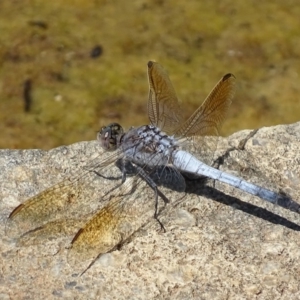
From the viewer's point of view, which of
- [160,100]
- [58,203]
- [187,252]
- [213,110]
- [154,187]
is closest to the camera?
[187,252]

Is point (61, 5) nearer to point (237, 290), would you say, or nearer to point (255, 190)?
point (255, 190)

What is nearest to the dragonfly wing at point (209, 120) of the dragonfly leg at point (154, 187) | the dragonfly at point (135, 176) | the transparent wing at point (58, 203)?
the dragonfly at point (135, 176)

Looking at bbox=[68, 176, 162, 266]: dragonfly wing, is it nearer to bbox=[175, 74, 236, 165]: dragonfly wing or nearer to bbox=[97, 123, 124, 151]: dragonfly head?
bbox=[97, 123, 124, 151]: dragonfly head

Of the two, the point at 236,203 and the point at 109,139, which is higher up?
the point at 109,139

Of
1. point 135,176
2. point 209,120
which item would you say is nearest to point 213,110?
point 209,120

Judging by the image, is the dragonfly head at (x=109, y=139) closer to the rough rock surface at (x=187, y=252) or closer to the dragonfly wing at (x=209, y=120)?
the rough rock surface at (x=187, y=252)

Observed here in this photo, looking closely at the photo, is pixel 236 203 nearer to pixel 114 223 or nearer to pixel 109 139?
pixel 114 223
